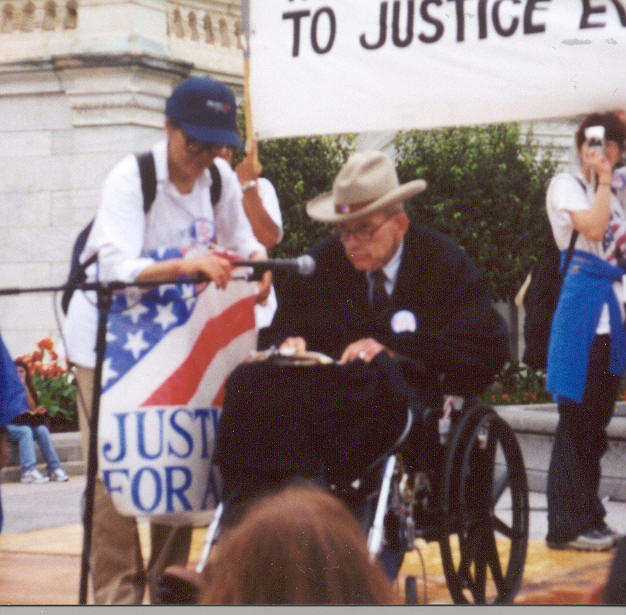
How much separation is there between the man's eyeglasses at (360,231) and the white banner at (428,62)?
1.06ft

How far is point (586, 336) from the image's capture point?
16.0ft

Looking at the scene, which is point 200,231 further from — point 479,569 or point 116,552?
point 479,569

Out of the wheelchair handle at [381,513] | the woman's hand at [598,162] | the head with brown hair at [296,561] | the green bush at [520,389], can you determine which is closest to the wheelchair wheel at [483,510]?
the wheelchair handle at [381,513]

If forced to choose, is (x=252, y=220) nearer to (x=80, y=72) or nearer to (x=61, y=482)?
(x=80, y=72)

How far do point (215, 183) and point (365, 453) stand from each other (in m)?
0.88

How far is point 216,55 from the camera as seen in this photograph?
463 centimetres

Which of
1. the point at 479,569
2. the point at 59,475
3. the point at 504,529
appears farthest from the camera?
the point at 59,475

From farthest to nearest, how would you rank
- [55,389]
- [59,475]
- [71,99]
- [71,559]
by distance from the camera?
[59,475]
[55,389]
[71,559]
[71,99]

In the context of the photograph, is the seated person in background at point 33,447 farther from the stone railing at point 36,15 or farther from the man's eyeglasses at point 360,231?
the man's eyeglasses at point 360,231

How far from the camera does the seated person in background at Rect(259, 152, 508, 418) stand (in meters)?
3.81

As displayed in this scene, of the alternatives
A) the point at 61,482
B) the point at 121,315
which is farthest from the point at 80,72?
the point at 61,482

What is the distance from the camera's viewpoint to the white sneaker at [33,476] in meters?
7.20

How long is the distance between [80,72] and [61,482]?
340 centimetres

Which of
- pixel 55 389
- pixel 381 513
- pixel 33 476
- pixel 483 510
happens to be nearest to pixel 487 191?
pixel 483 510
